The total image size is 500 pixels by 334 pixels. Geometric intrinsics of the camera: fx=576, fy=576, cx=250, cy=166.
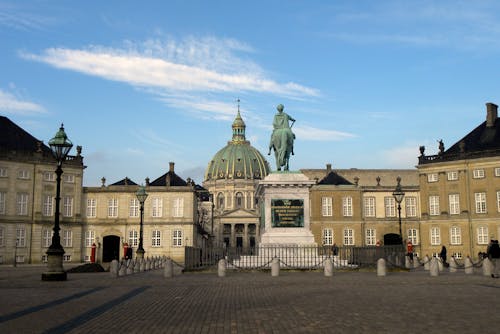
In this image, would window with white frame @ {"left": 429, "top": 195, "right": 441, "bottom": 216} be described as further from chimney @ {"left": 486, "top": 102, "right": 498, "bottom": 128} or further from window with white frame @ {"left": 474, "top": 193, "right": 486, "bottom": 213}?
chimney @ {"left": 486, "top": 102, "right": 498, "bottom": 128}

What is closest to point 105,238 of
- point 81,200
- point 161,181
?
point 81,200

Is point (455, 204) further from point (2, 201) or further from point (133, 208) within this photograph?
point (2, 201)

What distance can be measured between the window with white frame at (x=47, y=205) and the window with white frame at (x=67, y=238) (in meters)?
3.79

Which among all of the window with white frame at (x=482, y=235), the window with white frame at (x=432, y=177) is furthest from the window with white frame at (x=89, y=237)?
the window with white frame at (x=482, y=235)

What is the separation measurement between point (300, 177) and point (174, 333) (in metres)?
19.5

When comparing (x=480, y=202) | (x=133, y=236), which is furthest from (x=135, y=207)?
(x=480, y=202)

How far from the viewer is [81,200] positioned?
2633 inches

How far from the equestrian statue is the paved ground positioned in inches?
466

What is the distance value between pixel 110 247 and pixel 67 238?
703 centimetres

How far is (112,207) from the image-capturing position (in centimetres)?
6975

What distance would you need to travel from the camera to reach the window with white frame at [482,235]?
58.4 meters

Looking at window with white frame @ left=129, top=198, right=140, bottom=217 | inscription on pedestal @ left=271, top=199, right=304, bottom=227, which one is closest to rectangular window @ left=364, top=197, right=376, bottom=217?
window with white frame @ left=129, top=198, right=140, bottom=217

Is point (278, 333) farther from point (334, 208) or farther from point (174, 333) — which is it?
point (334, 208)

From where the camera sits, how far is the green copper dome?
178 meters
